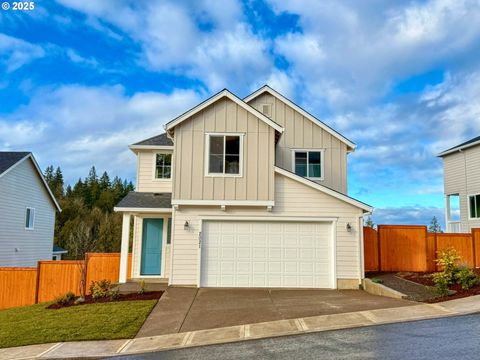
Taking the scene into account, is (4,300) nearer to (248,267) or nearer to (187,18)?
(248,267)

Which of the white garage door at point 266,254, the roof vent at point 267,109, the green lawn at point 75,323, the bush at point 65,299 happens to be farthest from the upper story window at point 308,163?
the bush at point 65,299

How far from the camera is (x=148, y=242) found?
628 inches

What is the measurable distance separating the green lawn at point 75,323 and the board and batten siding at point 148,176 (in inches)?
265

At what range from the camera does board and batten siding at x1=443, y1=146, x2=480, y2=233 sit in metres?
Answer: 22.5

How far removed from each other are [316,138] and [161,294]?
32.8 feet

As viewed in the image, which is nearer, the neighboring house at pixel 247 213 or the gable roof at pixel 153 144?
the neighboring house at pixel 247 213

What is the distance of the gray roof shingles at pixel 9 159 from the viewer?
21295 millimetres

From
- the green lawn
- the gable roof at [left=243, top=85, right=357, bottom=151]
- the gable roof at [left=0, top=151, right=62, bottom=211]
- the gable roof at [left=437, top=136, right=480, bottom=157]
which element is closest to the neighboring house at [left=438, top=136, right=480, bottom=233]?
the gable roof at [left=437, top=136, right=480, bottom=157]

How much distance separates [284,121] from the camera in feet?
61.2

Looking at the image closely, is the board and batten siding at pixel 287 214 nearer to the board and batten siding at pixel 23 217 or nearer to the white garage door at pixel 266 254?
the white garage door at pixel 266 254

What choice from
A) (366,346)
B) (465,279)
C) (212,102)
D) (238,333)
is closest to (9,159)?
(212,102)

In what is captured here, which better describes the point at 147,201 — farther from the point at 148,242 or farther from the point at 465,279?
the point at 465,279

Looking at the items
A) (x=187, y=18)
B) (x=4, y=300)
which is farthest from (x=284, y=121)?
(x=4, y=300)

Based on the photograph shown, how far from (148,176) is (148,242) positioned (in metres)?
3.04
